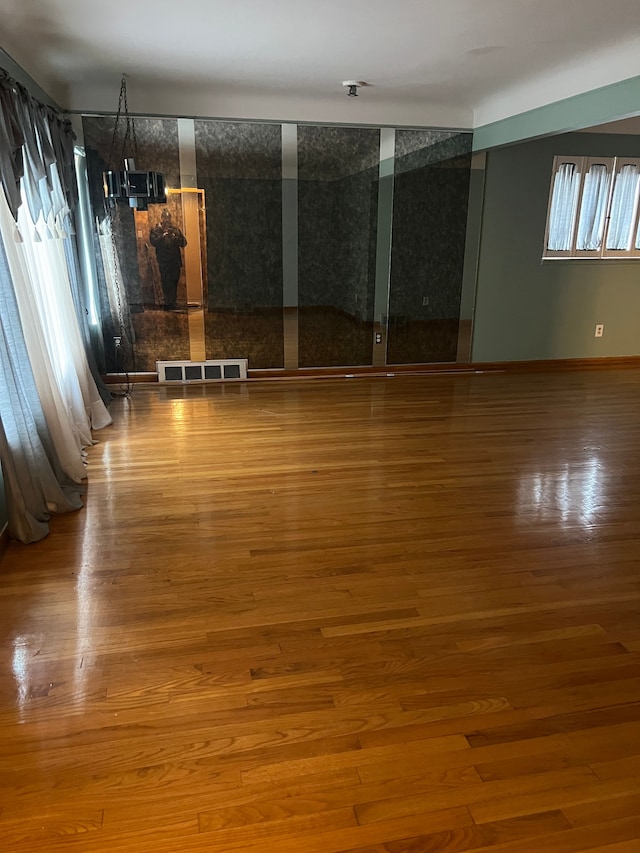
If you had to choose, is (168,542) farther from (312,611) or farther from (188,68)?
(188,68)

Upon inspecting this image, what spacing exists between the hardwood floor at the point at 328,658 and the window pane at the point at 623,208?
3.59 metres

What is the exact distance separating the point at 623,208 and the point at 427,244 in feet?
7.25

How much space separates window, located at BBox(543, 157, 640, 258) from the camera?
633 centimetres

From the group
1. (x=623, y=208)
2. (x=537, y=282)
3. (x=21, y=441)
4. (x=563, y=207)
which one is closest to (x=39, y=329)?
(x=21, y=441)

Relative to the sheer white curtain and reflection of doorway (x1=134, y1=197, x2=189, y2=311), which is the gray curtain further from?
reflection of doorway (x1=134, y1=197, x2=189, y2=311)

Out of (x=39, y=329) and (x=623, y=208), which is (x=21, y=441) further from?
(x=623, y=208)

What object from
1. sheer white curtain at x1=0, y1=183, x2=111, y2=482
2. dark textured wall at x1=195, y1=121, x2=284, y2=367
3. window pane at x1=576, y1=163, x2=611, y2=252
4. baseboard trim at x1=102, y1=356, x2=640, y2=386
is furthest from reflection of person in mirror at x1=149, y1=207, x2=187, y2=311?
window pane at x1=576, y1=163, x2=611, y2=252

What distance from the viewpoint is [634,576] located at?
2.64 metres

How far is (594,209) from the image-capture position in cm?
648

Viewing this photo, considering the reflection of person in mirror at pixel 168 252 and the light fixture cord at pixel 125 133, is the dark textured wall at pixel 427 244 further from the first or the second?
the light fixture cord at pixel 125 133

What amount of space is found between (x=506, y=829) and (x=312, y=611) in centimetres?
103

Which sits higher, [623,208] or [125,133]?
[125,133]

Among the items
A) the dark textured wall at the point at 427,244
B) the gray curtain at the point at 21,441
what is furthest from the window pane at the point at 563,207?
the gray curtain at the point at 21,441

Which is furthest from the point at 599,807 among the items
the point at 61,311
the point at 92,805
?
the point at 61,311
